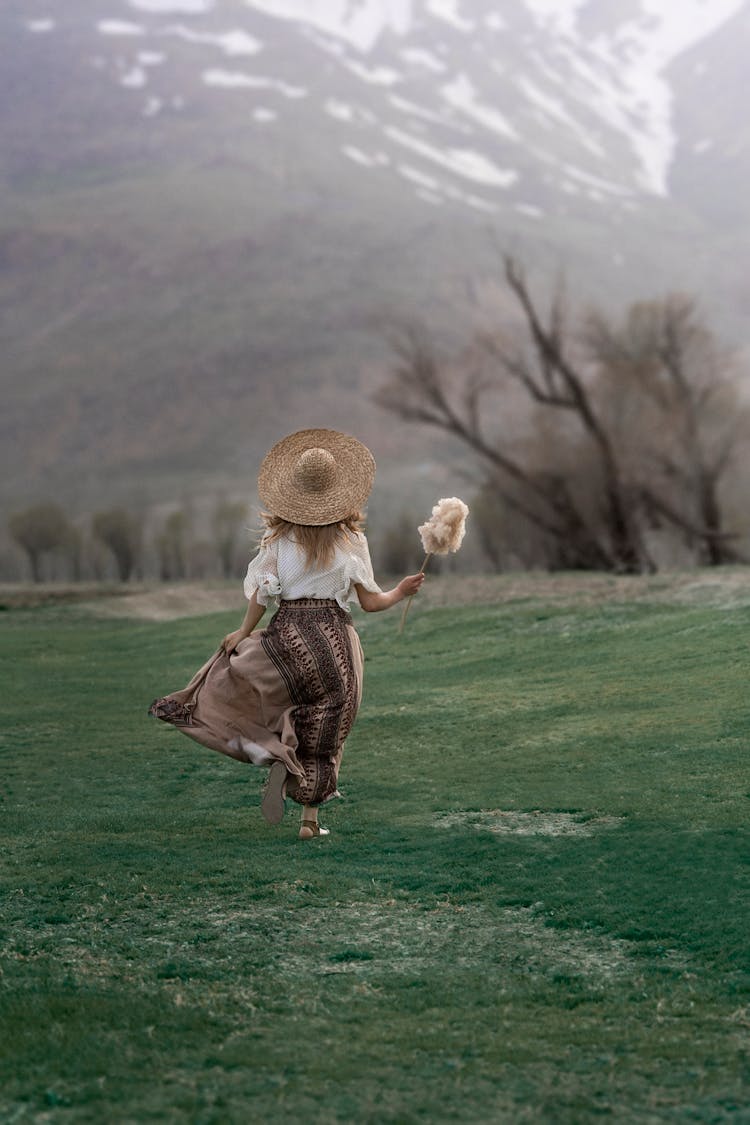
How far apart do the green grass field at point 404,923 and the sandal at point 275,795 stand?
291 millimetres

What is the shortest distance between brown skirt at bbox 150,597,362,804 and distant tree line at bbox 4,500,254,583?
65.4 m

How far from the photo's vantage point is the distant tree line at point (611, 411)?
33750mm

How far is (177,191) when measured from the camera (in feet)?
562

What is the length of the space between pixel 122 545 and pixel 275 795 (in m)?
68.6

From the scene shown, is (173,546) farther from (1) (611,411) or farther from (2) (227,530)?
(1) (611,411)

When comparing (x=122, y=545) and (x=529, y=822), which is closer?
(x=529, y=822)

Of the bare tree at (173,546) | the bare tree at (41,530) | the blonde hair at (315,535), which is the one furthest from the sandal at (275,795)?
the bare tree at (41,530)

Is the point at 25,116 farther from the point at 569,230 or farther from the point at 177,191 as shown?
the point at 569,230

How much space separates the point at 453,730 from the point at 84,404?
475 feet

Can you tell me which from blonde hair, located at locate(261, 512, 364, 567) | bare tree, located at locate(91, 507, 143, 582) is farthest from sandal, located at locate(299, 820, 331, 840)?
bare tree, located at locate(91, 507, 143, 582)

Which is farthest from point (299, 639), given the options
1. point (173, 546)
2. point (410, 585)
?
point (173, 546)

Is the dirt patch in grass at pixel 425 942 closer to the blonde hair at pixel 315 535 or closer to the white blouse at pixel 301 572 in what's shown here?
the white blouse at pixel 301 572

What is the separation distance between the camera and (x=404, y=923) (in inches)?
268

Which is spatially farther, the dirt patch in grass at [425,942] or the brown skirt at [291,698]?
the brown skirt at [291,698]
